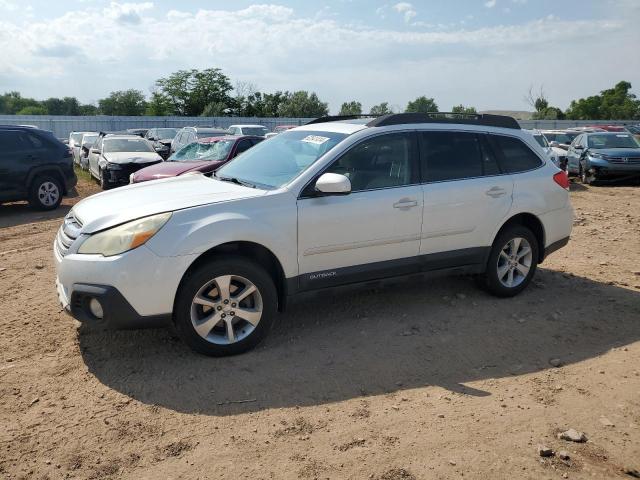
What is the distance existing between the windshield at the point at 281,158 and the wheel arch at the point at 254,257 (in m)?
0.57

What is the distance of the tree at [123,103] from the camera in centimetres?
7112

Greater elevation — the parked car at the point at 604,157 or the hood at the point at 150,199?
the hood at the point at 150,199

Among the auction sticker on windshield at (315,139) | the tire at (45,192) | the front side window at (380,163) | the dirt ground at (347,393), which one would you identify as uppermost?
the auction sticker on windshield at (315,139)

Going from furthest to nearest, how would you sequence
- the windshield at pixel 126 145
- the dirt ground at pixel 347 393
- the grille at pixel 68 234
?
1. the windshield at pixel 126 145
2. the grille at pixel 68 234
3. the dirt ground at pixel 347 393

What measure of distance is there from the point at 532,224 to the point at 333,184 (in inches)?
103

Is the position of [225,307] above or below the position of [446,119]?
below

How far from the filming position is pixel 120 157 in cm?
1462

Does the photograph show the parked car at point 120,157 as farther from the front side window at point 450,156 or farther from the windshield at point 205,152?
the front side window at point 450,156

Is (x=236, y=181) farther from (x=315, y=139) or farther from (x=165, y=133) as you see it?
(x=165, y=133)

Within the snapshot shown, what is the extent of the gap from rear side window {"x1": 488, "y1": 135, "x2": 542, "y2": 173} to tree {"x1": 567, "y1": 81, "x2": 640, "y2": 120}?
61.5 m

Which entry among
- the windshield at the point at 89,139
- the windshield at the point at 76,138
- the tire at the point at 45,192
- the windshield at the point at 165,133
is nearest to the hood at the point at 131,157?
the tire at the point at 45,192

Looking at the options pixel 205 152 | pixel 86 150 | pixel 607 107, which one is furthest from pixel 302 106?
pixel 205 152

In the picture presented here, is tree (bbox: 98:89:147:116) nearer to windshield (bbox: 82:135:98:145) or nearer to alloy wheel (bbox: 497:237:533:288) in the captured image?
windshield (bbox: 82:135:98:145)

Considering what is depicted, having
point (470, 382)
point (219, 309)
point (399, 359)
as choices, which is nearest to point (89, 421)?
point (219, 309)
